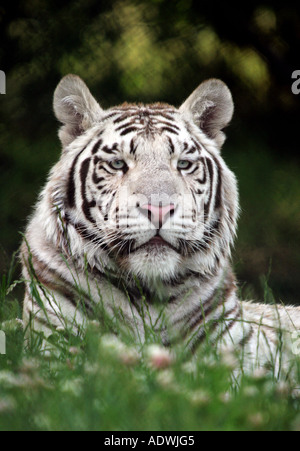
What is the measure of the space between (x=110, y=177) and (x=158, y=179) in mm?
266

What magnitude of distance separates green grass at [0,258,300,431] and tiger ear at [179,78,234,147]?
1659 mm

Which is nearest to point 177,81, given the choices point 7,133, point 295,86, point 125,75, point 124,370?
point 125,75

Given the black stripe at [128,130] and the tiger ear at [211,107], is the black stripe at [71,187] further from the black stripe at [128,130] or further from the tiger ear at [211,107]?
the tiger ear at [211,107]

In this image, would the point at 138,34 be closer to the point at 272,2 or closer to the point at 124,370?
the point at 272,2

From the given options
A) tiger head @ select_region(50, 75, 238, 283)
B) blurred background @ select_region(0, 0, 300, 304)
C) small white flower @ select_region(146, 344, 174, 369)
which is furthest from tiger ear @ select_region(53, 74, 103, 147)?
blurred background @ select_region(0, 0, 300, 304)

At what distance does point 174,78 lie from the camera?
20.4 feet

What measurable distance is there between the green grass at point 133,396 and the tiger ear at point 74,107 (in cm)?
154

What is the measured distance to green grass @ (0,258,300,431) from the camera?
1751mm

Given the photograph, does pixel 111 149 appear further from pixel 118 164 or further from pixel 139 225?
pixel 139 225

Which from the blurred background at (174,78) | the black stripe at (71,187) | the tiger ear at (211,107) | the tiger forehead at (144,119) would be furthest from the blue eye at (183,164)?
the blurred background at (174,78)

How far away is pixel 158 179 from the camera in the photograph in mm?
3078

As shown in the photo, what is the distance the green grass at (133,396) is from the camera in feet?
5.74

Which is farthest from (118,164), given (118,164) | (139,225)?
(139,225)

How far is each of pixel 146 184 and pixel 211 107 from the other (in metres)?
0.80
